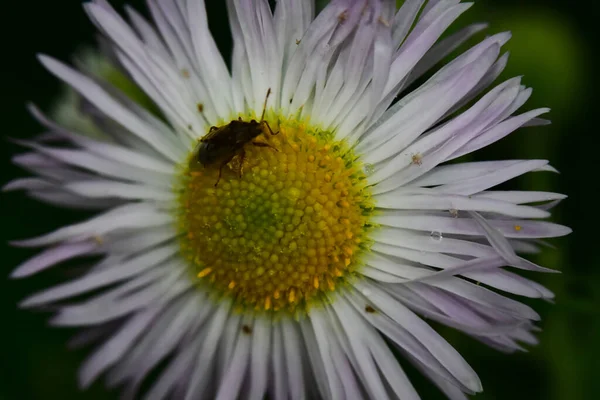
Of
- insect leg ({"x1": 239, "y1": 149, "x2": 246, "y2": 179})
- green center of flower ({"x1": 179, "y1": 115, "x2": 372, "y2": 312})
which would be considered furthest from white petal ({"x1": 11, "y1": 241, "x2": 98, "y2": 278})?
insect leg ({"x1": 239, "y1": 149, "x2": 246, "y2": 179})

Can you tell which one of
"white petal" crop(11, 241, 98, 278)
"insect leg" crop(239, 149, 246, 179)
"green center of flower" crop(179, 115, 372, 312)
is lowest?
"white petal" crop(11, 241, 98, 278)

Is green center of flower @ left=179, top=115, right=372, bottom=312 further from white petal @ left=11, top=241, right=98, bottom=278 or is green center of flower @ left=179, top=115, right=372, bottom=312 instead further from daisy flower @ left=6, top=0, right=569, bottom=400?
white petal @ left=11, top=241, right=98, bottom=278

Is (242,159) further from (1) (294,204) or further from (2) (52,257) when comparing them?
(2) (52,257)

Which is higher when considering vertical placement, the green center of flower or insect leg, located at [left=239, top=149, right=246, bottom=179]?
insect leg, located at [left=239, top=149, right=246, bottom=179]

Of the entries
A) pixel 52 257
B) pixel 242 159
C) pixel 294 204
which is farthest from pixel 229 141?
pixel 52 257

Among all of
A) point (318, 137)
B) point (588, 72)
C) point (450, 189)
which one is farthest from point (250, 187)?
point (588, 72)

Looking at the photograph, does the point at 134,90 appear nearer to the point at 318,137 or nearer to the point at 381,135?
the point at 318,137

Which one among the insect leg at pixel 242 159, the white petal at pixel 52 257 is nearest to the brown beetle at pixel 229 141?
the insect leg at pixel 242 159
